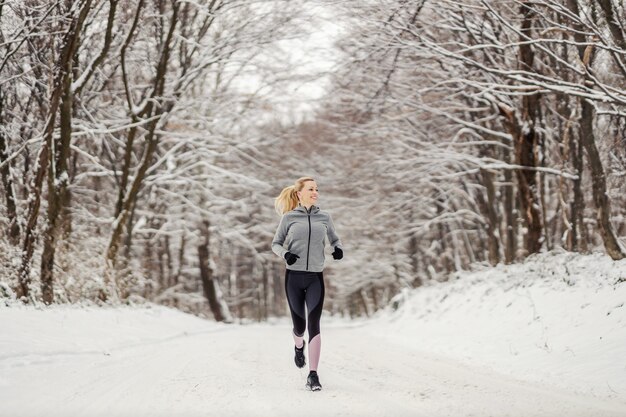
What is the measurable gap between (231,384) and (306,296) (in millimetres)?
1050

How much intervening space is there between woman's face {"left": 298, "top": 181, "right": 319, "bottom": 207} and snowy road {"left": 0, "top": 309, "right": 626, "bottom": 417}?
170 centimetres

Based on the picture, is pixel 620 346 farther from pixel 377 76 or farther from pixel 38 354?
pixel 377 76

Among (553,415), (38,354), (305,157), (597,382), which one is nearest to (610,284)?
(597,382)

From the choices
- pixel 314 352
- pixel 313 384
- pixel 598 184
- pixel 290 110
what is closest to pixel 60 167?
pixel 314 352

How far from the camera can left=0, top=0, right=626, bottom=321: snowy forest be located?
31.2 ft

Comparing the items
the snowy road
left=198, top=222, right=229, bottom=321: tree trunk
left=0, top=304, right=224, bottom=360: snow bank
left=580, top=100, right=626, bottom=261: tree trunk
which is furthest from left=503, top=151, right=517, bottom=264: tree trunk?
left=198, top=222, right=229, bottom=321: tree trunk

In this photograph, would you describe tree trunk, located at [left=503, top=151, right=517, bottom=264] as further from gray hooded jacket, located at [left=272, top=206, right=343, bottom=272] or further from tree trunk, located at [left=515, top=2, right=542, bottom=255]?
gray hooded jacket, located at [left=272, top=206, right=343, bottom=272]

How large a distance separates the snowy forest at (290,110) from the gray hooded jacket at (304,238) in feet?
11.7

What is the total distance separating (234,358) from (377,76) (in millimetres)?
9077

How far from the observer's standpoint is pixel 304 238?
5465 mm

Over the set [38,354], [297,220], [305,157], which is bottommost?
[38,354]

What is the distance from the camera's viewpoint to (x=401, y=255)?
2897 centimetres

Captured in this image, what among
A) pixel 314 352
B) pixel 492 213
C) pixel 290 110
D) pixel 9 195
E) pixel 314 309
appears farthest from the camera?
pixel 290 110

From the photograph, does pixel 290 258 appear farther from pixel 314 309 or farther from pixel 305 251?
pixel 314 309
